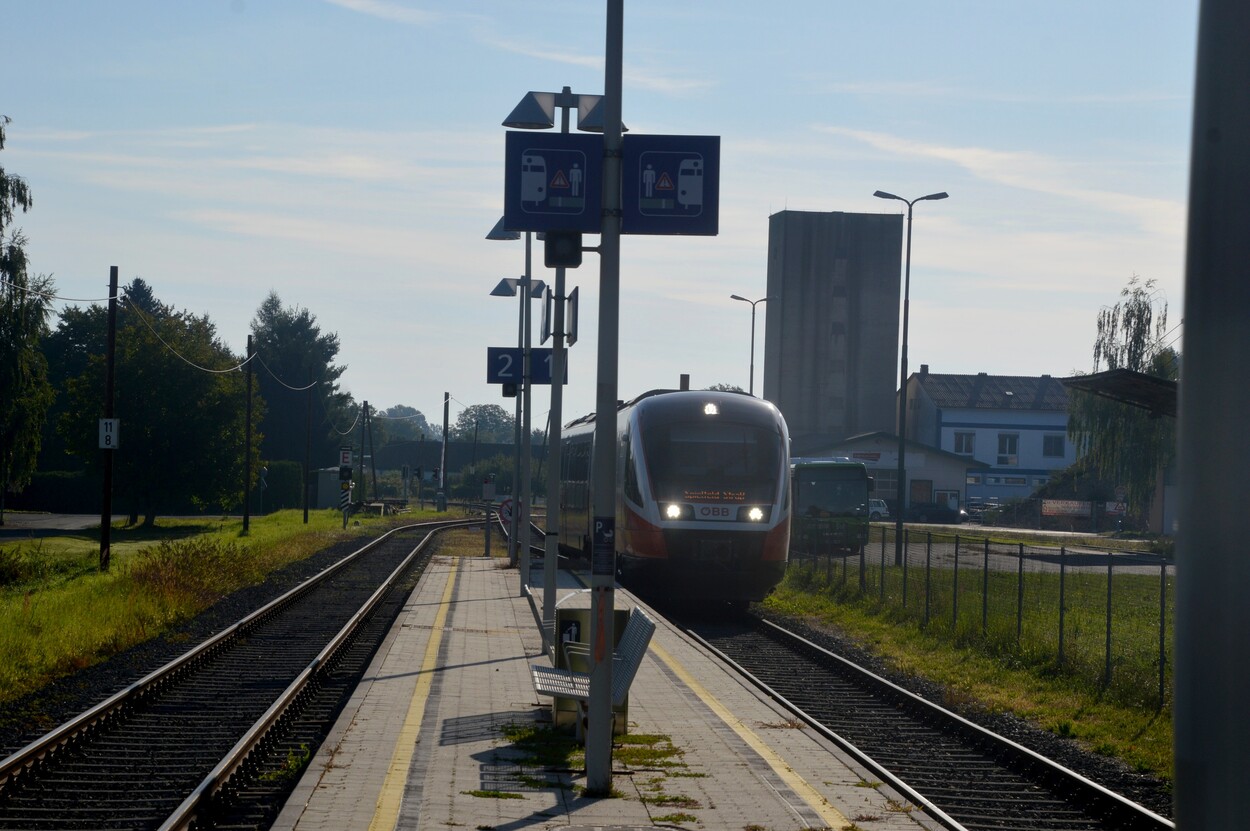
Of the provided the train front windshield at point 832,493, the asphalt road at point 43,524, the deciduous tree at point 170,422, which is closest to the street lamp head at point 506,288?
the train front windshield at point 832,493

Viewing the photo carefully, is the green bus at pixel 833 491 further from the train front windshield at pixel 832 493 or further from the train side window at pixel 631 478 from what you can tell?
the train side window at pixel 631 478

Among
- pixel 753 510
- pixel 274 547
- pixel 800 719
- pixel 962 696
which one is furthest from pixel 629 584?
pixel 274 547

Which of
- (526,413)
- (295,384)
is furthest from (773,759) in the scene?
(295,384)

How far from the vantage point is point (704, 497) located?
2117cm

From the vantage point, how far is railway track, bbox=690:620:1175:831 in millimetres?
8891

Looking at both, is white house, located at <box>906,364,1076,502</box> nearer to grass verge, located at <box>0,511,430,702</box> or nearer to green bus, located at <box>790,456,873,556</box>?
green bus, located at <box>790,456,873,556</box>

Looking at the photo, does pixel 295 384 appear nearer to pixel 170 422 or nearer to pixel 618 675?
pixel 170 422

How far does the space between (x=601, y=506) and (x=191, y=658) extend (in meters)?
8.00

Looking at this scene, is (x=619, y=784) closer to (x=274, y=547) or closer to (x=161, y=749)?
(x=161, y=749)

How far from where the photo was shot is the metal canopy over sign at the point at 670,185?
923 centimetres

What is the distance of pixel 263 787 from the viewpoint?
9.02 m

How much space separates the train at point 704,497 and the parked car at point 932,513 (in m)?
51.4

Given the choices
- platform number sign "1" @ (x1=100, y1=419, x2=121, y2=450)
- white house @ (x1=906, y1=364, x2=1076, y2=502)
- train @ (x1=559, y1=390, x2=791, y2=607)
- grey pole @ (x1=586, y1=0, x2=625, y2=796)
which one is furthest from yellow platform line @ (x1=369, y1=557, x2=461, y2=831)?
white house @ (x1=906, y1=364, x2=1076, y2=502)

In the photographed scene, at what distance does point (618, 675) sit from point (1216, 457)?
7627 millimetres
